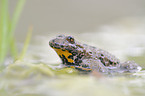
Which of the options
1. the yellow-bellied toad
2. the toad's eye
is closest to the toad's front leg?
the yellow-bellied toad

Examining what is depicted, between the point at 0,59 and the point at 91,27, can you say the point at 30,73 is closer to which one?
the point at 0,59

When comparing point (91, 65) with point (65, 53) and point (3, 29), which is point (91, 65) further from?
point (3, 29)

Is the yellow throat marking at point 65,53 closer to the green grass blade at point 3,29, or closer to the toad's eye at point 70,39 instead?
the toad's eye at point 70,39

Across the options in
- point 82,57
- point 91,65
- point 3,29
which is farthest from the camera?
point 82,57

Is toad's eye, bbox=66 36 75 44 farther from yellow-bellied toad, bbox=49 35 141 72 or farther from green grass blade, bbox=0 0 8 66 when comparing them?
green grass blade, bbox=0 0 8 66

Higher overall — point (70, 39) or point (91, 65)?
point (70, 39)

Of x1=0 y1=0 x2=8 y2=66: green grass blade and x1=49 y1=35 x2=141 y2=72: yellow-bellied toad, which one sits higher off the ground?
x1=0 y1=0 x2=8 y2=66: green grass blade

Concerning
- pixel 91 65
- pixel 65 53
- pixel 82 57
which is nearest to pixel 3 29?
pixel 65 53

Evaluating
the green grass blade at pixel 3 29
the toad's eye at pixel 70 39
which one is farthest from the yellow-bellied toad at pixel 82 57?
the green grass blade at pixel 3 29
